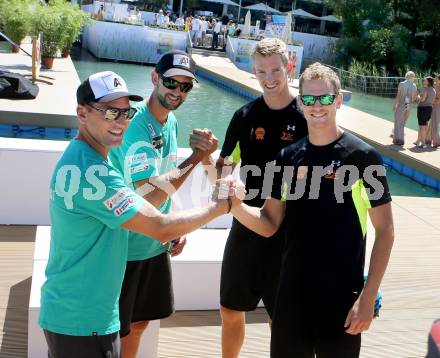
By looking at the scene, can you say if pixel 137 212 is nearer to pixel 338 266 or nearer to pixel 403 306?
pixel 338 266

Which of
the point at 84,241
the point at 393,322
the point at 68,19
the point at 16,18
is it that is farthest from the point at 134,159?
the point at 16,18

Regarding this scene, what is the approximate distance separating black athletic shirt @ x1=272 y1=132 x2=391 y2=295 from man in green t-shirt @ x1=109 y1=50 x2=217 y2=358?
2.13 feet

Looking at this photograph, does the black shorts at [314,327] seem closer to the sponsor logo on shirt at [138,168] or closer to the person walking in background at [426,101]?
the sponsor logo on shirt at [138,168]

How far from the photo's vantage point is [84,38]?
28609mm

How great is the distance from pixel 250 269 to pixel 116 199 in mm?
1198

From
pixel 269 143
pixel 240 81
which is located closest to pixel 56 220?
pixel 269 143

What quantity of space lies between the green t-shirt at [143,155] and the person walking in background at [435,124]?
9.57m

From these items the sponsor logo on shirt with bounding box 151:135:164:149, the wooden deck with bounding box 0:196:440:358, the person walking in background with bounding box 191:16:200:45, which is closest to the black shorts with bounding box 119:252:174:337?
the sponsor logo on shirt with bounding box 151:135:164:149

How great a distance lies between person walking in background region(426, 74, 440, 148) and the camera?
11.4 meters

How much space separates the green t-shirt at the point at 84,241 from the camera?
2.06m

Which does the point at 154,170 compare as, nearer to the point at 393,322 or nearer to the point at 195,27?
the point at 393,322

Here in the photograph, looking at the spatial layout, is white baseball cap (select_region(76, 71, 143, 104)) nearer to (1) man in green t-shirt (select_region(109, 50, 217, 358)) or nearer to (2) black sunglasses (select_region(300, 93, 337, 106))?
(1) man in green t-shirt (select_region(109, 50, 217, 358))

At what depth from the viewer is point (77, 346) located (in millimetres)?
2139

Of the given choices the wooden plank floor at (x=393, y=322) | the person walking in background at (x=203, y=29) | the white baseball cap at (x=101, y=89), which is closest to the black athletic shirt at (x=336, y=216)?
the white baseball cap at (x=101, y=89)
